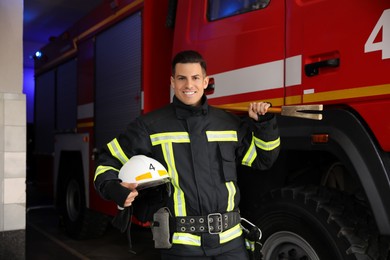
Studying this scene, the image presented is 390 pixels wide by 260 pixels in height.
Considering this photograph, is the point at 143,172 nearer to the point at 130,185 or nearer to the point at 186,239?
the point at 130,185

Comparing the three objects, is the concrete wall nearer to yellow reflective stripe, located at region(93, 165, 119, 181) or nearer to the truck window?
the truck window

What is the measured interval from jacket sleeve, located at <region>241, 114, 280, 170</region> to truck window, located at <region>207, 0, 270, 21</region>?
728 mm

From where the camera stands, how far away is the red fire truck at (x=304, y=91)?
2064 mm

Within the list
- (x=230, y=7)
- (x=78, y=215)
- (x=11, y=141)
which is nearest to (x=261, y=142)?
(x=230, y=7)

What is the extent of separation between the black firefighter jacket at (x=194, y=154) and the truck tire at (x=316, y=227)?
0.35m

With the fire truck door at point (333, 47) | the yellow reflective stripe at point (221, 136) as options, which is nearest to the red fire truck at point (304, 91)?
the fire truck door at point (333, 47)

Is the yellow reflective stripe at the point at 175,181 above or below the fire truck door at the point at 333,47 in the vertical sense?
below

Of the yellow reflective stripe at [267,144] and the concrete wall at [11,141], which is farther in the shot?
the concrete wall at [11,141]

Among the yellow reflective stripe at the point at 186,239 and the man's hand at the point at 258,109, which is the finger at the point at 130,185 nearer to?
the yellow reflective stripe at the point at 186,239

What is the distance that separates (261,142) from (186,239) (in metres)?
0.54

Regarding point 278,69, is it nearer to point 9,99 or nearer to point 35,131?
point 9,99

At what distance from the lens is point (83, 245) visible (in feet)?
17.3

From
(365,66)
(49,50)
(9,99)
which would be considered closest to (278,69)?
(365,66)

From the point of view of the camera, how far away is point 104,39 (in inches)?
184
